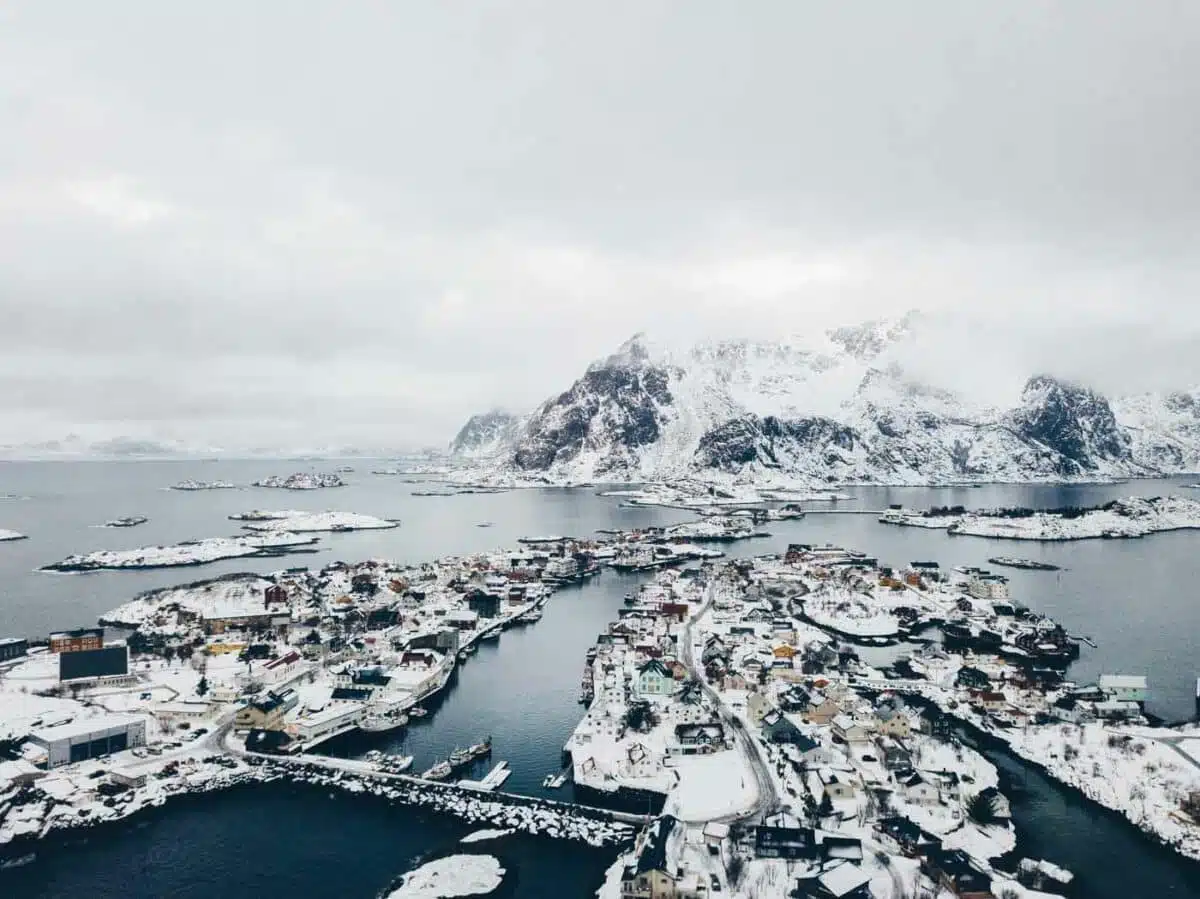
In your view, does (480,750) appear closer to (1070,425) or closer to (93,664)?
(93,664)

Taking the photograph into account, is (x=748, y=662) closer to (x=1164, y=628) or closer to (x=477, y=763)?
(x=477, y=763)

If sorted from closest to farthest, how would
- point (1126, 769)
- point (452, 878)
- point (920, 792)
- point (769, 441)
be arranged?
point (452, 878) → point (920, 792) → point (1126, 769) → point (769, 441)

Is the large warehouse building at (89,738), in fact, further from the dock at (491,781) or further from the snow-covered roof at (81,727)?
the dock at (491,781)

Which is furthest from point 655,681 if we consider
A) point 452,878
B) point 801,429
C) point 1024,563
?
point 801,429

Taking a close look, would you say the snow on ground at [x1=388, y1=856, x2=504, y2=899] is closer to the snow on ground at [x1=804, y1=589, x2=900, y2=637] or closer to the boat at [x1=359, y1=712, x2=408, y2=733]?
the boat at [x1=359, y1=712, x2=408, y2=733]

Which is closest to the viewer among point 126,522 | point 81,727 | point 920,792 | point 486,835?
point 486,835

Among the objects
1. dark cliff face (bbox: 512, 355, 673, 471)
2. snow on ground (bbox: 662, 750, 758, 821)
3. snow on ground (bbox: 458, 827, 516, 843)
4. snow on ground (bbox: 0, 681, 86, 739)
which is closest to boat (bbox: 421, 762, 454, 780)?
snow on ground (bbox: 458, 827, 516, 843)

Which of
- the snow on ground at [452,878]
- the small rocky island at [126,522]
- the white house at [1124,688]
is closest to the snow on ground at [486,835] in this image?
the snow on ground at [452,878]

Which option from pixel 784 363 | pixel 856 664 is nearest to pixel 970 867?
pixel 856 664
